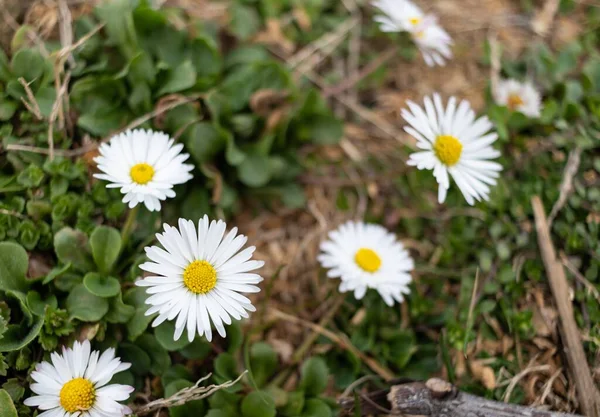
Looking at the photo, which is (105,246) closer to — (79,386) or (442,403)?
(79,386)

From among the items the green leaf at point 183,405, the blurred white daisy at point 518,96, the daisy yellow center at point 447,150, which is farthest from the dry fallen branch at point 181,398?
the blurred white daisy at point 518,96

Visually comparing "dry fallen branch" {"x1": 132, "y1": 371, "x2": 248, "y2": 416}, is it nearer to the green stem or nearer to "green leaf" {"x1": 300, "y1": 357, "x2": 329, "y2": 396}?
"green leaf" {"x1": 300, "y1": 357, "x2": 329, "y2": 396}

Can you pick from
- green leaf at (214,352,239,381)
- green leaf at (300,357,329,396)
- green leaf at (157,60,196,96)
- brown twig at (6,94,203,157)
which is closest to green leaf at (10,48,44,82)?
brown twig at (6,94,203,157)

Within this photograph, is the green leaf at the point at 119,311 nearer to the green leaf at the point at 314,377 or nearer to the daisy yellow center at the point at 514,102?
the green leaf at the point at 314,377

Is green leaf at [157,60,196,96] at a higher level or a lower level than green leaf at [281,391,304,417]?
higher

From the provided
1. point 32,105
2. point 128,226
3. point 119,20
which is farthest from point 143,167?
point 119,20

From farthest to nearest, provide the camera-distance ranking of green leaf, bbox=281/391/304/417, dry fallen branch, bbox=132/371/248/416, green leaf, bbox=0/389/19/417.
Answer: green leaf, bbox=281/391/304/417, dry fallen branch, bbox=132/371/248/416, green leaf, bbox=0/389/19/417

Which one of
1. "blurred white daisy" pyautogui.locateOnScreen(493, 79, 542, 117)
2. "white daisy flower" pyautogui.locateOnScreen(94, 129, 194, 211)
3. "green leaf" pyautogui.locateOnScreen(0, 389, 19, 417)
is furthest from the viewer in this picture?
"blurred white daisy" pyautogui.locateOnScreen(493, 79, 542, 117)
